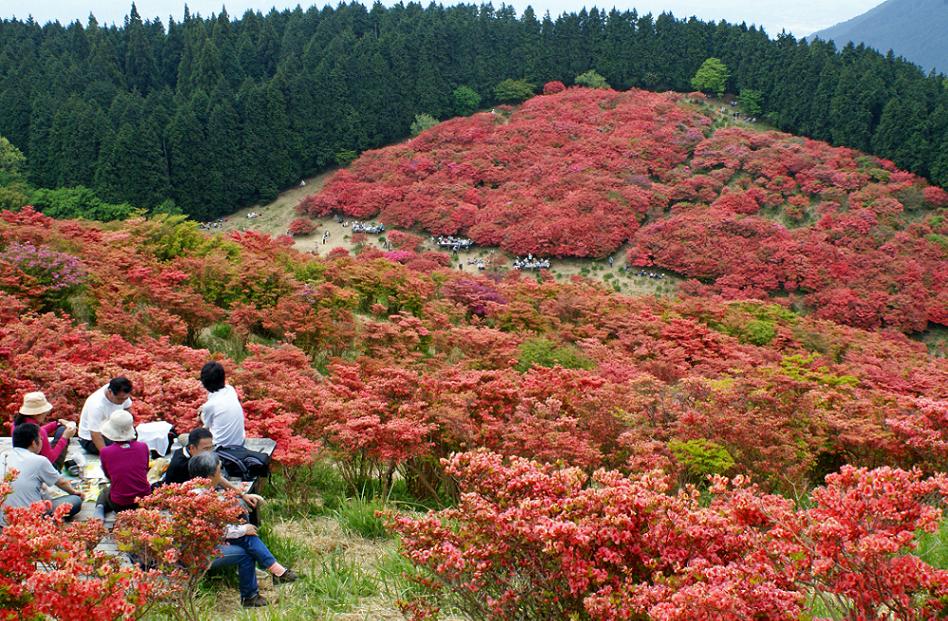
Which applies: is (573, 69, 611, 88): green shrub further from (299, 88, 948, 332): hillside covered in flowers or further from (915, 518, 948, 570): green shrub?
(915, 518, 948, 570): green shrub

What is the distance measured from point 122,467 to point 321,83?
40.4 m

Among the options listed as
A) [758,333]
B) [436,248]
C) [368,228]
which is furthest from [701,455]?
[368,228]

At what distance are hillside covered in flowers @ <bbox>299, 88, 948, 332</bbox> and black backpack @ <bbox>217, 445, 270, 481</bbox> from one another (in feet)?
76.2

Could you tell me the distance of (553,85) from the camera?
46.2 m

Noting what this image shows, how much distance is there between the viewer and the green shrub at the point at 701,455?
270 inches

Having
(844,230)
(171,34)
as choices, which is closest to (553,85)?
(844,230)

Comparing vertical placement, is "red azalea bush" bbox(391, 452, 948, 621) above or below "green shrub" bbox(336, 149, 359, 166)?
below

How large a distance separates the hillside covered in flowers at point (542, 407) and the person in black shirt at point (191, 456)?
990 millimetres

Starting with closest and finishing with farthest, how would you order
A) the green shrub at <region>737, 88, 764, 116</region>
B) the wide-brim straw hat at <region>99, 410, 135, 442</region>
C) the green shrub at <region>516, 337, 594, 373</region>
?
1. the wide-brim straw hat at <region>99, 410, 135, 442</region>
2. the green shrub at <region>516, 337, 594, 373</region>
3. the green shrub at <region>737, 88, 764, 116</region>

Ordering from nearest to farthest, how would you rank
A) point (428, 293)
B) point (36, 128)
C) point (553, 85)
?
1. point (428, 293)
2. point (36, 128)
3. point (553, 85)

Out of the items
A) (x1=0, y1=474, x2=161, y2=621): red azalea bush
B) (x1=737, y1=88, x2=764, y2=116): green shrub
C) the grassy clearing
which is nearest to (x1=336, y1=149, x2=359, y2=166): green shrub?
(x1=737, y1=88, x2=764, y2=116): green shrub

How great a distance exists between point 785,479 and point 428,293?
10.3 meters

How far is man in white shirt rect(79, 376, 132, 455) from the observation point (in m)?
5.84

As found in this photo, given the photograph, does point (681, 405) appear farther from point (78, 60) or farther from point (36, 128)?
point (78, 60)
